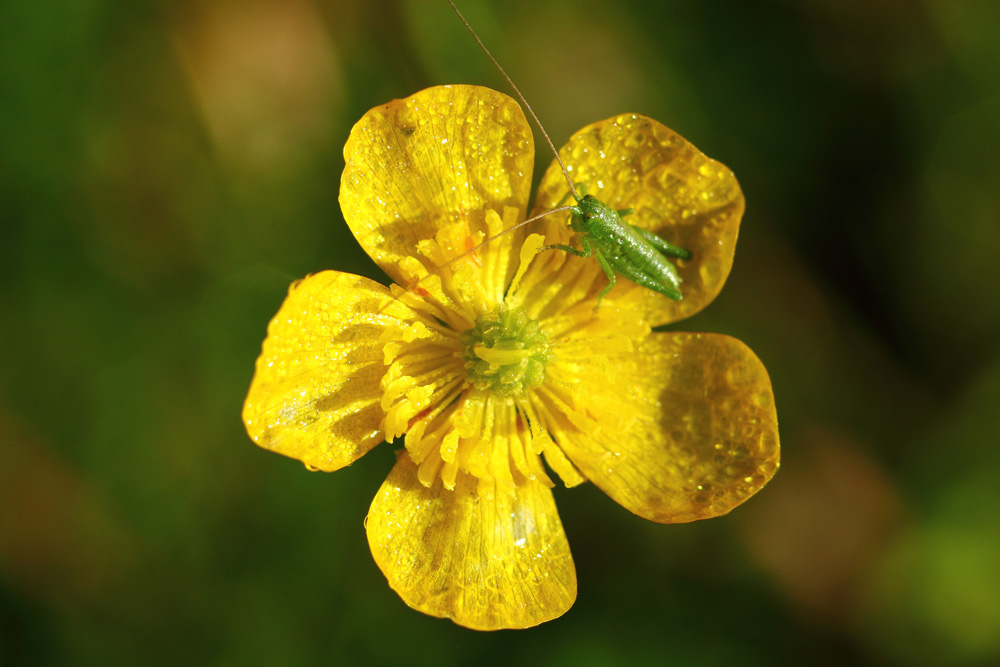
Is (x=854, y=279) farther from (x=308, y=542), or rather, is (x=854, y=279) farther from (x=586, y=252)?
(x=308, y=542)

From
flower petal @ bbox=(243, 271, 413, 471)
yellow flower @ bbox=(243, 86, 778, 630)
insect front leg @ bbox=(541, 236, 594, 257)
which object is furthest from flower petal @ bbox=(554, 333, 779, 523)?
flower petal @ bbox=(243, 271, 413, 471)

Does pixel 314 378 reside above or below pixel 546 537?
above

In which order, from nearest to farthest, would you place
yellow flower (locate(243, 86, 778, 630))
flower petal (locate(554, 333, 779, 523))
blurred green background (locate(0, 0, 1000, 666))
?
1. yellow flower (locate(243, 86, 778, 630))
2. flower petal (locate(554, 333, 779, 523))
3. blurred green background (locate(0, 0, 1000, 666))

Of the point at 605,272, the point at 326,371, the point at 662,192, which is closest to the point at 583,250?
the point at 605,272

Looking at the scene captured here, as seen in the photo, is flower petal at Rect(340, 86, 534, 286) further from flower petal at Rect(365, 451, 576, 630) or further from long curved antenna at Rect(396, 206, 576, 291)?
flower petal at Rect(365, 451, 576, 630)

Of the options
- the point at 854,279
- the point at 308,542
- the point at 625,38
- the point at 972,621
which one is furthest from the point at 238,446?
the point at 972,621

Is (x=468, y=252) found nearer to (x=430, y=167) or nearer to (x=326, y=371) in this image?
(x=430, y=167)
